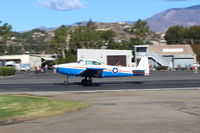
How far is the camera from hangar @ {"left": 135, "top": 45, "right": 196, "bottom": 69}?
89.6 metres

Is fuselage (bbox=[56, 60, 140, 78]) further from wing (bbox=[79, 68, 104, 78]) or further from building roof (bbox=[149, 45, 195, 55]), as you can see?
building roof (bbox=[149, 45, 195, 55])

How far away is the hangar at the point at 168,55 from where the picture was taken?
3529 inches

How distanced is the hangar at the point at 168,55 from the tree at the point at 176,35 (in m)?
49.7

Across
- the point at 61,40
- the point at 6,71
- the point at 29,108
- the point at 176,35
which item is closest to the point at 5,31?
the point at 61,40

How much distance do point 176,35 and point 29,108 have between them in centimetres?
14818

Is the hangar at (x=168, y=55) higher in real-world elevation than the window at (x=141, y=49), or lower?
lower

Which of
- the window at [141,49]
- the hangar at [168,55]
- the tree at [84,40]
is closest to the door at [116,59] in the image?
the hangar at [168,55]

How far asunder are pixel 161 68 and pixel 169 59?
14.1m

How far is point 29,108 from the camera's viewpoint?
1490 cm

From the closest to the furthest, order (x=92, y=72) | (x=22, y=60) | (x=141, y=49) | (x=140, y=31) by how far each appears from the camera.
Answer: (x=92, y=72) < (x=141, y=49) < (x=22, y=60) < (x=140, y=31)

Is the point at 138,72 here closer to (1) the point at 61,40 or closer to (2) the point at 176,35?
(1) the point at 61,40

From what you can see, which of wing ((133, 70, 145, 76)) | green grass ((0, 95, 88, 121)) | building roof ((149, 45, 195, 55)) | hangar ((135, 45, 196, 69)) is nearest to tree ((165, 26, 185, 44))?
building roof ((149, 45, 195, 55))

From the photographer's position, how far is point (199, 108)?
1462 cm

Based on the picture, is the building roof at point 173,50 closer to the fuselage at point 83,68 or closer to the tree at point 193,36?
the tree at point 193,36
